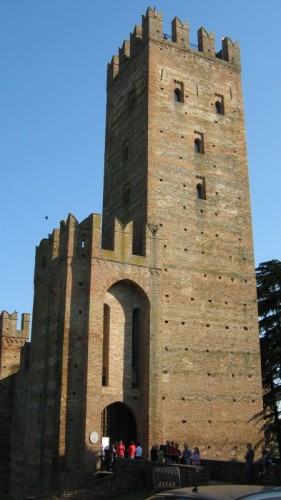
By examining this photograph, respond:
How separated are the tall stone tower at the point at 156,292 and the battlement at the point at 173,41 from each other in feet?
0.36

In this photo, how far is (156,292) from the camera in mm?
23141

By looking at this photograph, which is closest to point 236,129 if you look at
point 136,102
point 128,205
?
point 136,102

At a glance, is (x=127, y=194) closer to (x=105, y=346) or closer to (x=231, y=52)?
(x=105, y=346)

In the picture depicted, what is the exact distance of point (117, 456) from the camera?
19.0 metres

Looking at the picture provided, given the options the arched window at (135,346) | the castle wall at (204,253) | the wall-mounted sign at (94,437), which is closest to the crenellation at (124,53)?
the castle wall at (204,253)

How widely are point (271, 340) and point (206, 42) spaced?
15817 mm

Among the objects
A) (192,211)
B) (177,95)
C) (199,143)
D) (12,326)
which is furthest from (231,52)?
(12,326)

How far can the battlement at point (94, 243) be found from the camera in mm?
22242

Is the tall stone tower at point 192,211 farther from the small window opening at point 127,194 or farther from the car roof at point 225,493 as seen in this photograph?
the car roof at point 225,493

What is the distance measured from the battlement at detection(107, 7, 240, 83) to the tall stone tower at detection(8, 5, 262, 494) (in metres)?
0.11

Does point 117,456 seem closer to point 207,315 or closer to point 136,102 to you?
point 207,315

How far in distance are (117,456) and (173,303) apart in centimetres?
705

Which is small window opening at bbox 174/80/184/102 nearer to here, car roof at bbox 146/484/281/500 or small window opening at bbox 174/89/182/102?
small window opening at bbox 174/89/182/102

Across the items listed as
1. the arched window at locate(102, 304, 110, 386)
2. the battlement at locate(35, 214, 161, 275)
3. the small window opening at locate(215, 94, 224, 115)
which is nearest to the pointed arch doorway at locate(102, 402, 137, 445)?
the arched window at locate(102, 304, 110, 386)
